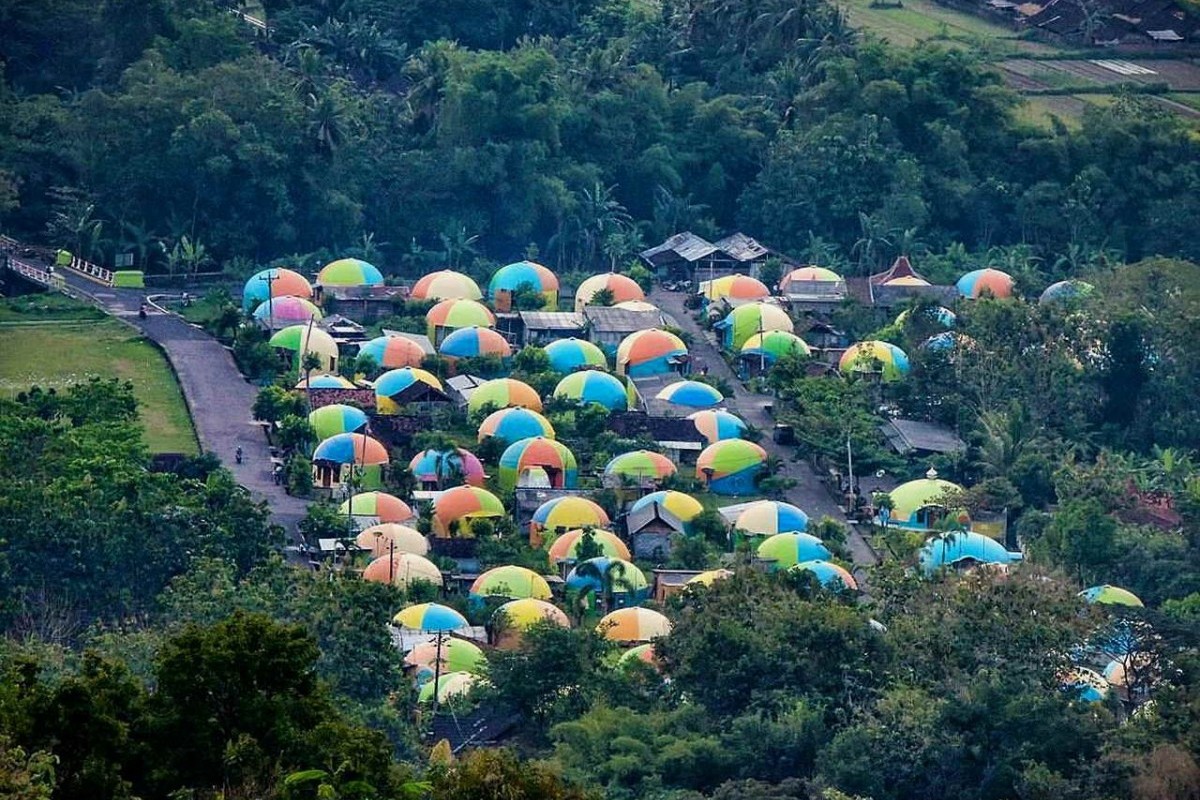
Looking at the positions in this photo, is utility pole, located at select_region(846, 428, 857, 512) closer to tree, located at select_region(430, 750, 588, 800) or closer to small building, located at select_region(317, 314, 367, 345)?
small building, located at select_region(317, 314, 367, 345)

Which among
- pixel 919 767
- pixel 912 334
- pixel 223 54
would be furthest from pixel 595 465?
pixel 223 54

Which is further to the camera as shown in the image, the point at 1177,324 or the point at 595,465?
the point at 1177,324

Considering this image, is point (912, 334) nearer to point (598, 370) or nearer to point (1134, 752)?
point (598, 370)

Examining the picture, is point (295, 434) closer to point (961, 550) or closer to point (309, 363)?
point (309, 363)

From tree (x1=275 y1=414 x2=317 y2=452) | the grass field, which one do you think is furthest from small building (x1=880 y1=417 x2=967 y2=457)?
the grass field

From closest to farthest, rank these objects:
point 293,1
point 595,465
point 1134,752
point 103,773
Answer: point 103,773
point 1134,752
point 595,465
point 293,1
